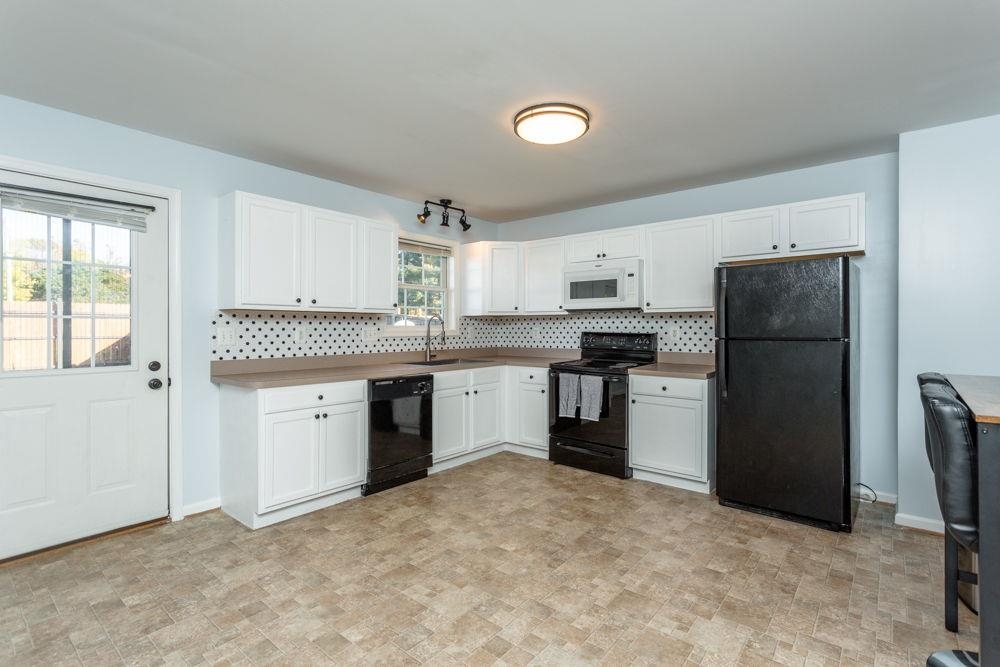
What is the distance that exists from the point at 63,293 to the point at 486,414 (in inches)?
119

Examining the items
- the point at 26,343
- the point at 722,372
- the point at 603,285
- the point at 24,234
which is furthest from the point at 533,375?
the point at 24,234

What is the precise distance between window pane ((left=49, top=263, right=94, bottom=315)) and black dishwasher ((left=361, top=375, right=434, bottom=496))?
167 centimetres

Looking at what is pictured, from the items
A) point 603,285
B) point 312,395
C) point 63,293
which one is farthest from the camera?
point 603,285

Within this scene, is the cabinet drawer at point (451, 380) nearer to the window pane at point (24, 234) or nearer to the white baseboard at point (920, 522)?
the window pane at point (24, 234)

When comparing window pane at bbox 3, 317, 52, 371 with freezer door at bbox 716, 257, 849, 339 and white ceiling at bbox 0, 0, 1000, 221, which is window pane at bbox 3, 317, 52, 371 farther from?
freezer door at bbox 716, 257, 849, 339

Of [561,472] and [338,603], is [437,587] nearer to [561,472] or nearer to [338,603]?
[338,603]

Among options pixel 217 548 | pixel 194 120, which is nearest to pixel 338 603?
pixel 217 548

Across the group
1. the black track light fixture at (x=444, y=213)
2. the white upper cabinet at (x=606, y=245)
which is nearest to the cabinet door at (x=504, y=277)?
the black track light fixture at (x=444, y=213)

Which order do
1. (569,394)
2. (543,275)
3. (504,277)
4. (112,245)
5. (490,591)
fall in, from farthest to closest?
(504,277), (543,275), (569,394), (112,245), (490,591)

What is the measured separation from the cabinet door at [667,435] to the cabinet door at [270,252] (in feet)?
8.70

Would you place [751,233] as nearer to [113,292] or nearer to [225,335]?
[225,335]

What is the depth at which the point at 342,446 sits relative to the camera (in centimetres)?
327

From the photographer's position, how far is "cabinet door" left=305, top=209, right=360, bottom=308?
3.42m

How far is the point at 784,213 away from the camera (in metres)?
3.34
